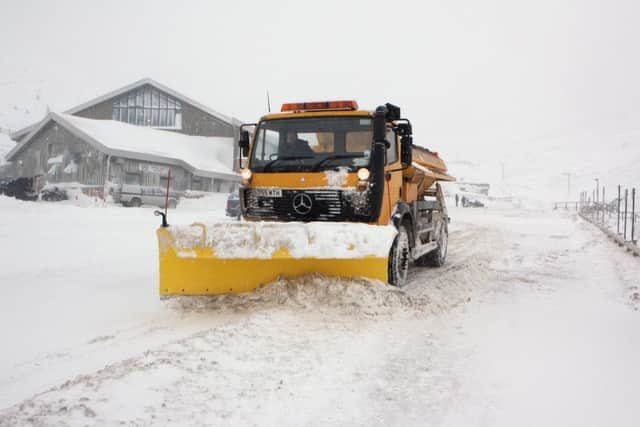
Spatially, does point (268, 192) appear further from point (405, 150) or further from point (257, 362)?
point (257, 362)

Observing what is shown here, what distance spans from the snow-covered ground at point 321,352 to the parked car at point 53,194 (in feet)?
60.4

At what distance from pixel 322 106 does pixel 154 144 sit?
79.3ft

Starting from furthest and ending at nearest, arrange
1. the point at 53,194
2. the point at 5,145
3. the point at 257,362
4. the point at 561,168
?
the point at 561,168 → the point at 5,145 → the point at 53,194 → the point at 257,362

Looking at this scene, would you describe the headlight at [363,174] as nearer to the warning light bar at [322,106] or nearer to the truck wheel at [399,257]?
the truck wheel at [399,257]

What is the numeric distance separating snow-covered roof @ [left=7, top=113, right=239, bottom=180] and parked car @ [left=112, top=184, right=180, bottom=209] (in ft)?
8.34

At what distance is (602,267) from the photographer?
9.00 metres

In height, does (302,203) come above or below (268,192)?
below

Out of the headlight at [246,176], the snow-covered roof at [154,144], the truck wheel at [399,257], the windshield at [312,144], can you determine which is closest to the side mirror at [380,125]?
the windshield at [312,144]

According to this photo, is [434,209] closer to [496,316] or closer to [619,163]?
[496,316]

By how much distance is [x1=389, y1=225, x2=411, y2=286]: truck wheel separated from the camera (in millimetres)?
6172

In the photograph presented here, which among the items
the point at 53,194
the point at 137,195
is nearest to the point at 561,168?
the point at 137,195

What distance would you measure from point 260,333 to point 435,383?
64.6 inches

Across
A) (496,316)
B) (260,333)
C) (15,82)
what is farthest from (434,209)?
(15,82)

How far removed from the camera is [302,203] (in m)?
5.95
